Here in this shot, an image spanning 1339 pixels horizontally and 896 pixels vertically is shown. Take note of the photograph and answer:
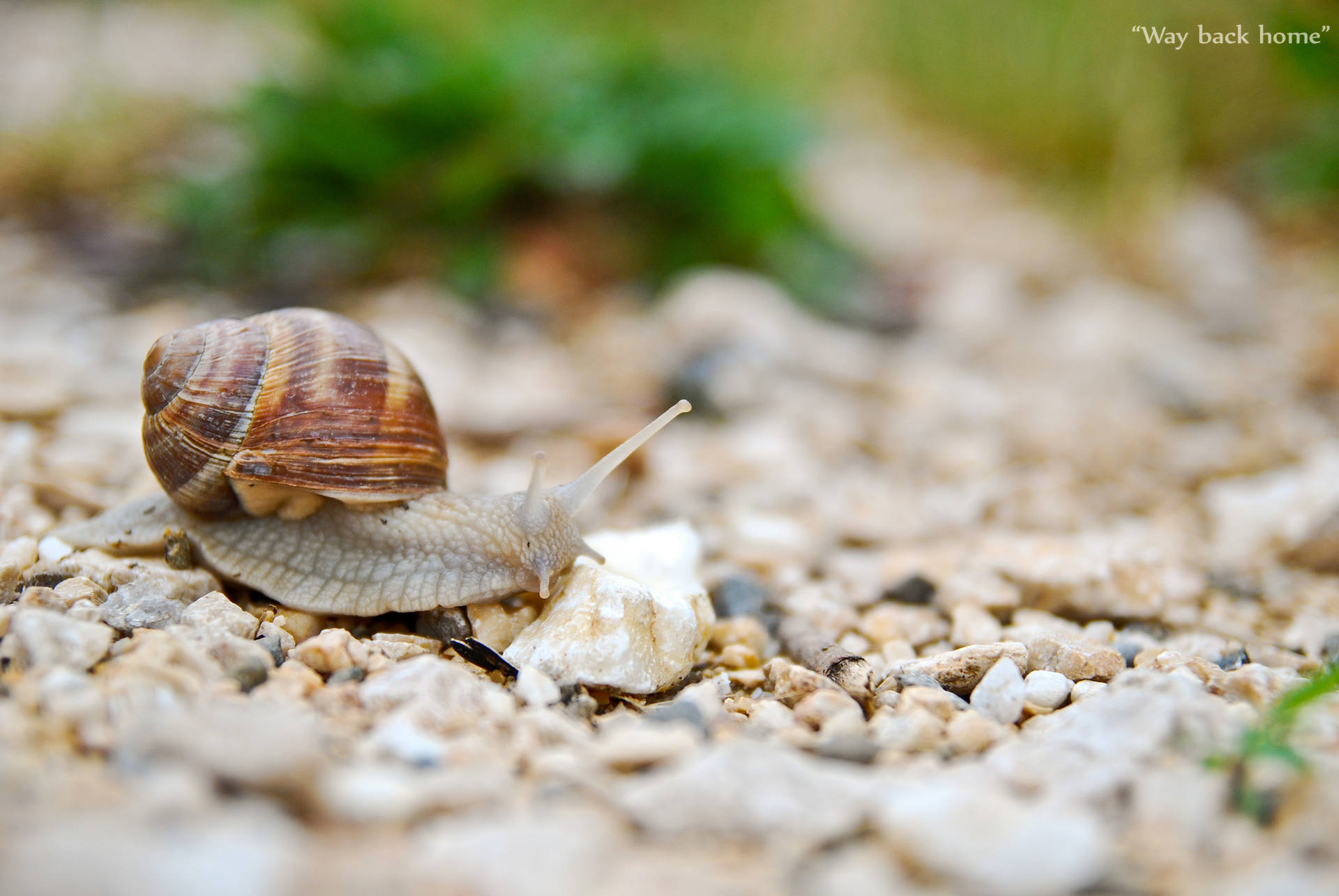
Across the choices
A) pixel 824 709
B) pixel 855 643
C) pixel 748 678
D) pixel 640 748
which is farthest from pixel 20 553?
pixel 855 643

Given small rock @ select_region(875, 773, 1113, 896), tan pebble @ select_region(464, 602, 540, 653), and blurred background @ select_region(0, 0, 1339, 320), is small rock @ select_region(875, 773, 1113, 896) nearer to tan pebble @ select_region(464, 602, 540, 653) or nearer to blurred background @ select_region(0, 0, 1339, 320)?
tan pebble @ select_region(464, 602, 540, 653)

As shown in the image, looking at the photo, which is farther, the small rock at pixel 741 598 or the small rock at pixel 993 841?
the small rock at pixel 741 598

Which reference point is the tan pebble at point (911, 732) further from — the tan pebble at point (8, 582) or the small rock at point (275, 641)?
the tan pebble at point (8, 582)

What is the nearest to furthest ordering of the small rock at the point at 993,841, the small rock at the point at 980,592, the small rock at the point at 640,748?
the small rock at the point at 993,841 < the small rock at the point at 640,748 < the small rock at the point at 980,592

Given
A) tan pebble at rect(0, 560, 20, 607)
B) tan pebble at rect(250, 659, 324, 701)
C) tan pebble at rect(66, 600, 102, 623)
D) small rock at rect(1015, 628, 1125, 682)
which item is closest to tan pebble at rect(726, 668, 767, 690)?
small rock at rect(1015, 628, 1125, 682)

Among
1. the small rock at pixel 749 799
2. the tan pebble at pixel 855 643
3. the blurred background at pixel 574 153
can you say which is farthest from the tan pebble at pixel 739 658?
the blurred background at pixel 574 153

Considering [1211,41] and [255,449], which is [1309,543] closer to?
[255,449]
